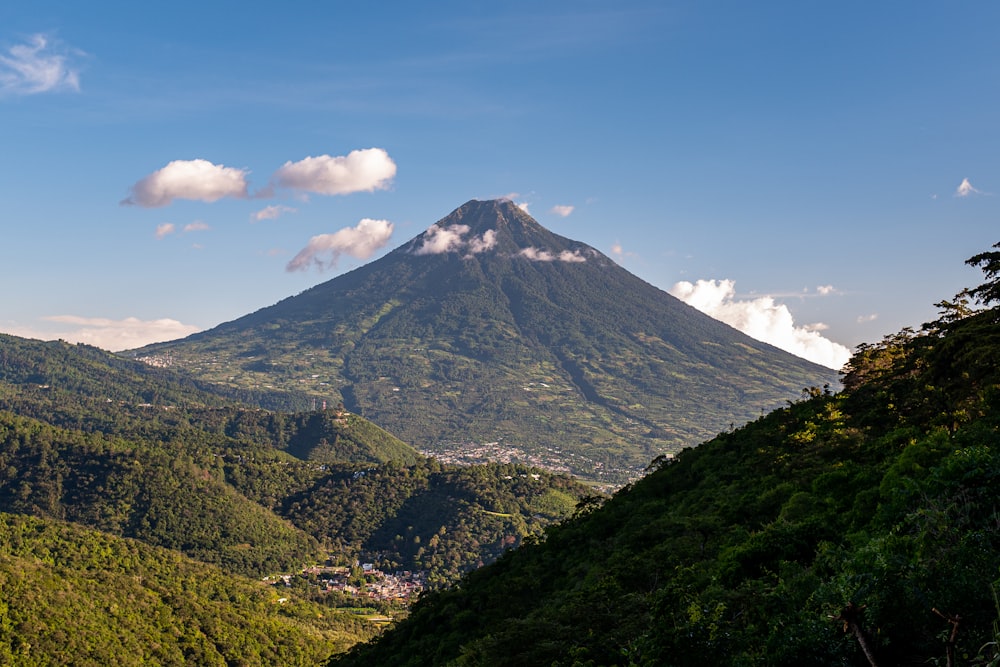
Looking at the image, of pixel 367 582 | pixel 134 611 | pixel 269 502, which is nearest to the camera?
pixel 134 611

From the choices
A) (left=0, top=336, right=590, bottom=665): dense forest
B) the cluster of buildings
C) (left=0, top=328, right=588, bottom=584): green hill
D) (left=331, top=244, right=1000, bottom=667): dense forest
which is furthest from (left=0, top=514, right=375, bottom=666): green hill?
(left=331, top=244, right=1000, bottom=667): dense forest

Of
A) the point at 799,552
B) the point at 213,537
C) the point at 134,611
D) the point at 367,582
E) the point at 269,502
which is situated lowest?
the point at 367,582

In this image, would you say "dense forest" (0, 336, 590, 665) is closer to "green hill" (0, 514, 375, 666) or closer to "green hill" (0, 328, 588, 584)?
"green hill" (0, 514, 375, 666)

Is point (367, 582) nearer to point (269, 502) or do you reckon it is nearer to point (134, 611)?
point (269, 502)

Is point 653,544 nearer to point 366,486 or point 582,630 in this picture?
point 582,630

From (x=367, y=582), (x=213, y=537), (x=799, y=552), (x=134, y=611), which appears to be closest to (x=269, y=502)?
(x=213, y=537)

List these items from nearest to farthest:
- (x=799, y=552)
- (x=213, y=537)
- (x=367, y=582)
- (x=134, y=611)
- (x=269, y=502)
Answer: (x=799, y=552) → (x=134, y=611) → (x=367, y=582) → (x=213, y=537) → (x=269, y=502)

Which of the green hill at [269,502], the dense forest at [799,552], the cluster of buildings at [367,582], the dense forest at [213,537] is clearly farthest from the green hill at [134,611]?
the dense forest at [799,552]

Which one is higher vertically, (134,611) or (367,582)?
(134,611)

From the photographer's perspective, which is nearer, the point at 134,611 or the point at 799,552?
the point at 799,552

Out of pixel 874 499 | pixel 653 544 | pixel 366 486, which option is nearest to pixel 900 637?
pixel 874 499
